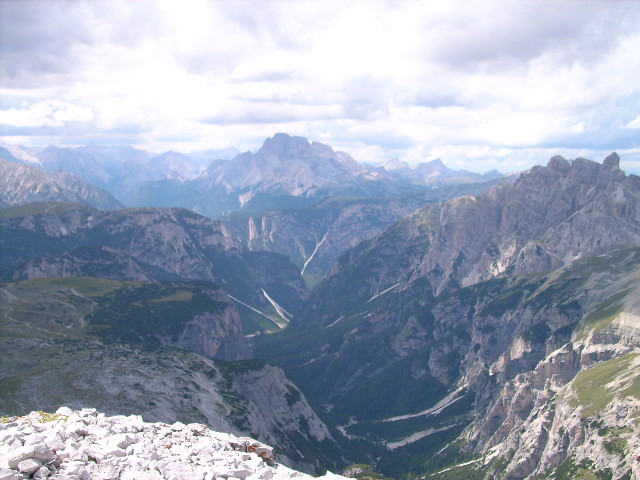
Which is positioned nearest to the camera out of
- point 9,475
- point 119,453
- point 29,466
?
point 9,475

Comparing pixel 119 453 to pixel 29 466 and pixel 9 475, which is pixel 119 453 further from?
pixel 9 475

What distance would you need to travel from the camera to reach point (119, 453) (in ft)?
224

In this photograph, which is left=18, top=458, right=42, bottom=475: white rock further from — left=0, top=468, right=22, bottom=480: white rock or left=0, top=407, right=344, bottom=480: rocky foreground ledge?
left=0, top=468, right=22, bottom=480: white rock

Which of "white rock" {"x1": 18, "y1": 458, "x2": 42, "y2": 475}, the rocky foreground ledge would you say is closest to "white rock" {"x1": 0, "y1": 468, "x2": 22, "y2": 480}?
the rocky foreground ledge

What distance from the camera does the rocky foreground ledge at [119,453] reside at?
2454 inches

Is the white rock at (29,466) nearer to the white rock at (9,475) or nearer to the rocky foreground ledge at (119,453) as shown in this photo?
the rocky foreground ledge at (119,453)

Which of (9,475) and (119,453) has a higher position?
(9,475)

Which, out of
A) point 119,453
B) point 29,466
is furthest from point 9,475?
point 119,453

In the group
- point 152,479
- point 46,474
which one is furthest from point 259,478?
point 46,474

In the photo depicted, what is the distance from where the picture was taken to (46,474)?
61.5 m

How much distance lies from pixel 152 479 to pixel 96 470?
5633 mm

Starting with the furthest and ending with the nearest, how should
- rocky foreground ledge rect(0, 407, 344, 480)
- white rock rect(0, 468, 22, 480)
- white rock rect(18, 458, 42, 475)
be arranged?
rocky foreground ledge rect(0, 407, 344, 480) → white rock rect(18, 458, 42, 475) → white rock rect(0, 468, 22, 480)

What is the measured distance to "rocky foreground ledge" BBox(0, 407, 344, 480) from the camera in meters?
62.3

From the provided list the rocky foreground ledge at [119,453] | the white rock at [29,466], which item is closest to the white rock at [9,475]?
the rocky foreground ledge at [119,453]
